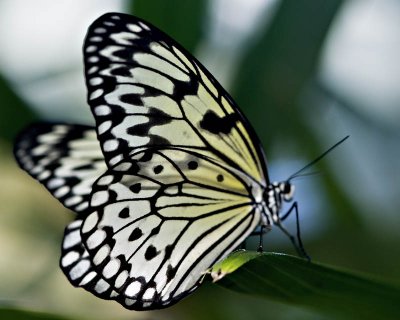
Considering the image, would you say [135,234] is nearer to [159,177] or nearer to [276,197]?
[159,177]

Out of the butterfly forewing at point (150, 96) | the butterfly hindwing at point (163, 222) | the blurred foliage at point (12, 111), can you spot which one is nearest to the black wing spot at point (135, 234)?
the butterfly hindwing at point (163, 222)

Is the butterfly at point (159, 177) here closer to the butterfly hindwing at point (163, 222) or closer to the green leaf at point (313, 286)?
the butterfly hindwing at point (163, 222)

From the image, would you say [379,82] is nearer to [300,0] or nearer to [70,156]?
[300,0]

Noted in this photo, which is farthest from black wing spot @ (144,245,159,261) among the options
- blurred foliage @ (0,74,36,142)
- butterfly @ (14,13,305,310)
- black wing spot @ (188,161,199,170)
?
blurred foliage @ (0,74,36,142)

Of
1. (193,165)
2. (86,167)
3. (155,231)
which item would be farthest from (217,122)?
(86,167)

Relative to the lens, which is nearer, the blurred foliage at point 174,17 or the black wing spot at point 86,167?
the black wing spot at point 86,167

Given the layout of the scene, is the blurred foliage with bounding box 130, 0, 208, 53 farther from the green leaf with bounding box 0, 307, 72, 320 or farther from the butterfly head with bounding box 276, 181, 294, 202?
the green leaf with bounding box 0, 307, 72, 320
